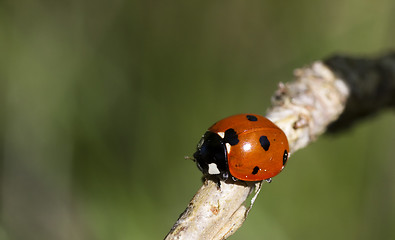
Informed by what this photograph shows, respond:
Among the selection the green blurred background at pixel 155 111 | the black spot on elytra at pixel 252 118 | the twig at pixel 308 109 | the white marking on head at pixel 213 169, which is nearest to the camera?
the twig at pixel 308 109

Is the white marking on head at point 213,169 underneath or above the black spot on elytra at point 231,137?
underneath

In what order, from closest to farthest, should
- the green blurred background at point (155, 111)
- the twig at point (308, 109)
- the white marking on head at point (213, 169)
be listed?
the twig at point (308, 109) < the white marking on head at point (213, 169) < the green blurred background at point (155, 111)

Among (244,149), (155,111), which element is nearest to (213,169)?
(244,149)

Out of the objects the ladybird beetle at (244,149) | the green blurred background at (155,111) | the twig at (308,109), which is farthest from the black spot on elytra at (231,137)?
the green blurred background at (155,111)

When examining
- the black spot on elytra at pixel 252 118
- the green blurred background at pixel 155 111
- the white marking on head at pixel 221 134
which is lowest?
the black spot on elytra at pixel 252 118

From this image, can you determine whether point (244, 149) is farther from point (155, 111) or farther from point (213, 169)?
point (155, 111)

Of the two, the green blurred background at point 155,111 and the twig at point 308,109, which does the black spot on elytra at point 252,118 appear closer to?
the twig at point 308,109

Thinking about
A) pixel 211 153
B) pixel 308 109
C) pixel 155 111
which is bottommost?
pixel 308 109

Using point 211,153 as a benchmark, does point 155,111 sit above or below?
above
